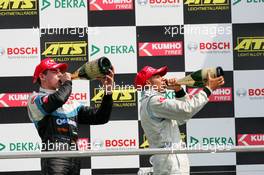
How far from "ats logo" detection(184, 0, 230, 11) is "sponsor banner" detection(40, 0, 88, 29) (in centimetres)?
83

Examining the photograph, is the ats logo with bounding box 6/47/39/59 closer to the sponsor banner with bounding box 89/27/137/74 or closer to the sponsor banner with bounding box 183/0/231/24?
the sponsor banner with bounding box 89/27/137/74

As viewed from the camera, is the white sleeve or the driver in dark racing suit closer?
the driver in dark racing suit

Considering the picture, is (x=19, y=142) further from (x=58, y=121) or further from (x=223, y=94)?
(x=223, y=94)

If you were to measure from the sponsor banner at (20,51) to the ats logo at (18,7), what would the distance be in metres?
0.13

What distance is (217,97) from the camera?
5.37 metres

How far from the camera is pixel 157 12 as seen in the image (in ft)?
17.6

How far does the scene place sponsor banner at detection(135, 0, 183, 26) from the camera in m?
5.35

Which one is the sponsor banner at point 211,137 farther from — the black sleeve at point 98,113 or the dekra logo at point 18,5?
the dekra logo at point 18,5

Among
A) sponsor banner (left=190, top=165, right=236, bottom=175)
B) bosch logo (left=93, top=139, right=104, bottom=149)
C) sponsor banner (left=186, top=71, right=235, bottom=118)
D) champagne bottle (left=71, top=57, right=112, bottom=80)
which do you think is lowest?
sponsor banner (left=190, top=165, right=236, bottom=175)

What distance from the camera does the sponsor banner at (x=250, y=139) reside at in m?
5.33

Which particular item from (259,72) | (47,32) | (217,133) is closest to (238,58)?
(259,72)

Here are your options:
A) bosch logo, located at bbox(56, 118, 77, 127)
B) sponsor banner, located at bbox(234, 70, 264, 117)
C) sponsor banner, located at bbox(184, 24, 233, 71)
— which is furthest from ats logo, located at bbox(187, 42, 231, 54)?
bosch logo, located at bbox(56, 118, 77, 127)

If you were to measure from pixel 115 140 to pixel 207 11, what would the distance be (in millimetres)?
1234

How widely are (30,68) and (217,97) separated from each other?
4.83ft
